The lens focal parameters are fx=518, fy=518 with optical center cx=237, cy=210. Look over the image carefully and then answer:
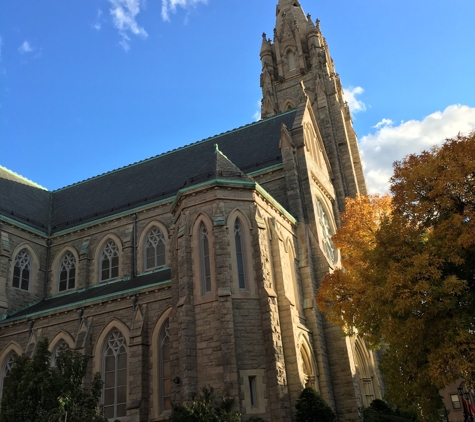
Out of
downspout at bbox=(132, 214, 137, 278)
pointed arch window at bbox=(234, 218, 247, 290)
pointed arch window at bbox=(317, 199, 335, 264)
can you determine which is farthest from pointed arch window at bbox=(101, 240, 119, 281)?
pointed arch window at bbox=(317, 199, 335, 264)

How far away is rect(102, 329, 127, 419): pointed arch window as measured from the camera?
2125cm

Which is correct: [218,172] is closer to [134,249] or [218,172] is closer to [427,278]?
[427,278]

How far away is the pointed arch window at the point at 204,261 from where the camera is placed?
18500mm

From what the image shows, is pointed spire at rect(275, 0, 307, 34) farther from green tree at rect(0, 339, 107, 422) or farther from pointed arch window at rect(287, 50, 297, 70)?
green tree at rect(0, 339, 107, 422)

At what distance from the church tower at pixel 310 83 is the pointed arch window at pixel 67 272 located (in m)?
18.0

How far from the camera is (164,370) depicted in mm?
20672

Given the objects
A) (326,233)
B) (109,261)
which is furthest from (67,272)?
(326,233)

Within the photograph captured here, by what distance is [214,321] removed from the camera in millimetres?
17562

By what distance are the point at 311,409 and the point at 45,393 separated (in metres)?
8.24

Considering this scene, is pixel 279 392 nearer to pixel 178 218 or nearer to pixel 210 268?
pixel 210 268

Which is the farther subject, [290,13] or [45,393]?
[290,13]

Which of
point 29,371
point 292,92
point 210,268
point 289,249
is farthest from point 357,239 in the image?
point 292,92

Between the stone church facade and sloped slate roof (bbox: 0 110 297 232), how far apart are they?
4.0 inches

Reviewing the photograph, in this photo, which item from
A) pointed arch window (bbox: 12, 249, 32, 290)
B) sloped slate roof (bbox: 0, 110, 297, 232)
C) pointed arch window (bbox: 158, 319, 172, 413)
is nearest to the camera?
pointed arch window (bbox: 158, 319, 172, 413)
